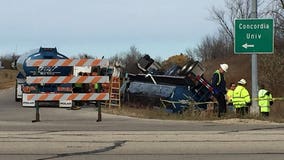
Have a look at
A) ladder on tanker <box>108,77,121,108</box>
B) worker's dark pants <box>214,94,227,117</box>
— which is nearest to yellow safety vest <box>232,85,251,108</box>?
worker's dark pants <box>214,94,227,117</box>

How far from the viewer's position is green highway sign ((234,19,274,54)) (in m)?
18.7

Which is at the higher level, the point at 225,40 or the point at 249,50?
the point at 225,40

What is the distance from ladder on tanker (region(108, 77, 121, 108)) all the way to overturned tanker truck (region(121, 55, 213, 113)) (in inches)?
23.6

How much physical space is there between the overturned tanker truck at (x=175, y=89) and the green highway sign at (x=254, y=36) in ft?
10.0

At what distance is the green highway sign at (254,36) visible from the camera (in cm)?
1869

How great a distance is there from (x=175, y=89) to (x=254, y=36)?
19.9 ft

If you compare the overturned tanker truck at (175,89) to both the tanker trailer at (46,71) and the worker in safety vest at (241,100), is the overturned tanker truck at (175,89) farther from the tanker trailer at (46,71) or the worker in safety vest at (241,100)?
the tanker trailer at (46,71)

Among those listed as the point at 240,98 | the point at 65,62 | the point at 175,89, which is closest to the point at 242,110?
the point at 240,98

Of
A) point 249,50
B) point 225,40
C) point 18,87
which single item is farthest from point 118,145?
point 225,40

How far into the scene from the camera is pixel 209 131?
13.5 metres

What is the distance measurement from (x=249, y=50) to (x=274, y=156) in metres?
9.42

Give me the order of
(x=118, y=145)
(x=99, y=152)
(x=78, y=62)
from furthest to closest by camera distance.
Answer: (x=78, y=62)
(x=118, y=145)
(x=99, y=152)

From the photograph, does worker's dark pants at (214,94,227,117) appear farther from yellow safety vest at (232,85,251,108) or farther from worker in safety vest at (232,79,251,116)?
yellow safety vest at (232,85,251,108)

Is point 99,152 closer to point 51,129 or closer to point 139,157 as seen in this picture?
point 139,157
